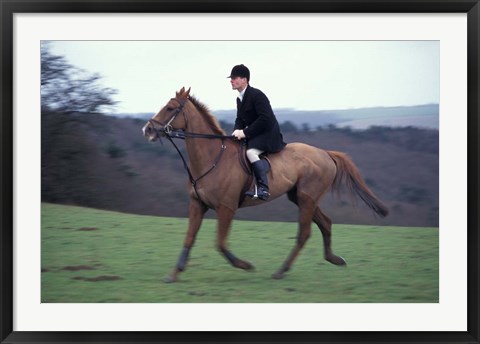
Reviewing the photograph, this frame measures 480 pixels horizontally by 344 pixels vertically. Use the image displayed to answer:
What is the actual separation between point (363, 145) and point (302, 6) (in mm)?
5933

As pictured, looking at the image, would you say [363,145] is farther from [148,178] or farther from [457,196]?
[457,196]

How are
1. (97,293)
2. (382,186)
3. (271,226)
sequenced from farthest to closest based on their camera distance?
(382,186) → (271,226) → (97,293)

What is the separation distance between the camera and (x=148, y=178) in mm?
13172

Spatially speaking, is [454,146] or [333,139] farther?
[333,139]

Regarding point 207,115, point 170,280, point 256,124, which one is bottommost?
point 170,280

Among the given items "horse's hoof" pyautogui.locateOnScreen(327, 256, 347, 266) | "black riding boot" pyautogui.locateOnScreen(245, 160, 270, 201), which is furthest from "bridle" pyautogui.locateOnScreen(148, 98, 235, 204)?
"horse's hoof" pyautogui.locateOnScreen(327, 256, 347, 266)

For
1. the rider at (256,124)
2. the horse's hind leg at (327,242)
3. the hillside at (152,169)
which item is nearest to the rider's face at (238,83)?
the rider at (256,124)

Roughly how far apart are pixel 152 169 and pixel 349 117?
11.9 ft

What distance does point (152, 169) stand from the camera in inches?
522

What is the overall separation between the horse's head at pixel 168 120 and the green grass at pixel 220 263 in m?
1.68

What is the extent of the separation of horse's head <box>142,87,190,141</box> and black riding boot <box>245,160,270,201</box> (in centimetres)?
95

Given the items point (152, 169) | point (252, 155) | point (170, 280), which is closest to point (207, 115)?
point (252, 155)

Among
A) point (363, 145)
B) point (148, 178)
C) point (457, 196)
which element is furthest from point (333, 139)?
point (457, 196)

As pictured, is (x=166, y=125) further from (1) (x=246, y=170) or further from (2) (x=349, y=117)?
(2) (x=349, y=117)
